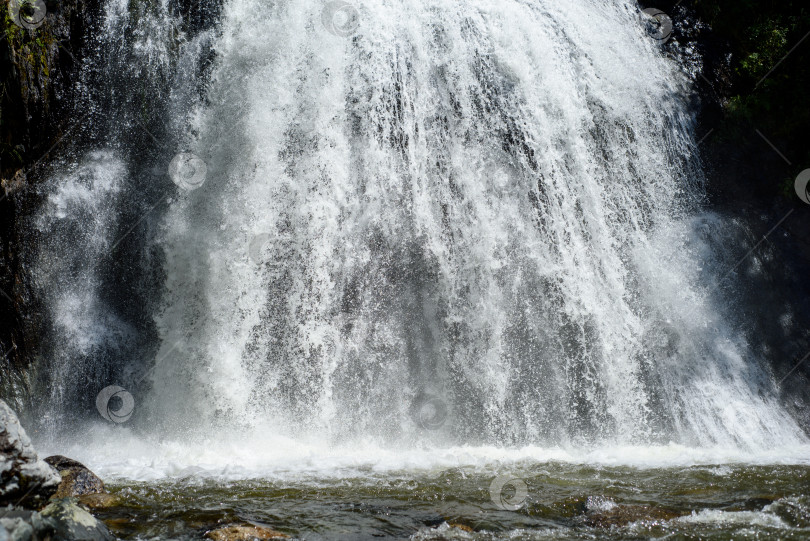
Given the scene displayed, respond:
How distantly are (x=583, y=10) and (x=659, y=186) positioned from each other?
3.39 metres

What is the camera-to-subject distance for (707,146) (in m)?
9.82

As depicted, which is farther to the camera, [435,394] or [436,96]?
[436,96]

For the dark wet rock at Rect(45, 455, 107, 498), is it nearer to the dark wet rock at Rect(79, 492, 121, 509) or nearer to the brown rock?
the dark wet rock at Rect(79, 492, 121, 509)

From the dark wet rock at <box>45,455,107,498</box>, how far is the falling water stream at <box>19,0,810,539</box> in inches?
35.5

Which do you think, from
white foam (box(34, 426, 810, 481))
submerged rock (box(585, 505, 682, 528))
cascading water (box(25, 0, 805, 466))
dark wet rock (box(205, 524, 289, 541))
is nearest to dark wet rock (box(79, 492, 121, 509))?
white foam (box(34, 426, 810, 481))

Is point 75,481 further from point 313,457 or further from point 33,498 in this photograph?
point 313,457

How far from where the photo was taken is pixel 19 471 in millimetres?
3793

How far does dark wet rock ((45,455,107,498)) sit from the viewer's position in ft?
16.6

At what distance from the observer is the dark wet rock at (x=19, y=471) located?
3.73 meters

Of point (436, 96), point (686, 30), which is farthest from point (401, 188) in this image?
point (686, 30)

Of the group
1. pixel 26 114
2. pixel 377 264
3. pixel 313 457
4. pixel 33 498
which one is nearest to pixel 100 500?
pixel 33 498

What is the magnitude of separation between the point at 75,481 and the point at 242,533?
6.48ft

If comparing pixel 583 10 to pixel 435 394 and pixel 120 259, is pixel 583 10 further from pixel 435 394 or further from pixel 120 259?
pixel 120 259

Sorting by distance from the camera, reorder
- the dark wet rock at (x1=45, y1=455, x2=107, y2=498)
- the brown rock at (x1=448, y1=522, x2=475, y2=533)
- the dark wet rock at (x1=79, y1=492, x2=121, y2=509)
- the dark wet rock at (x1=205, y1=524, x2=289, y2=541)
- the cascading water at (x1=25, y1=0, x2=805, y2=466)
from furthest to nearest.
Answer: the cascading water at (x1=25, y1=0, x2=805, y2=466) < the dark wet rock at (x1=45, y1=455, x2=107, y2=498) < the dark wet rock at (x1=79, y1=492, x2=121, y2=509) < the brown rock at (x1=448, y1=522, x2=475, y2=533) < the dark wet rock at (x1=205, y1=524, x2=289, y2=541)
